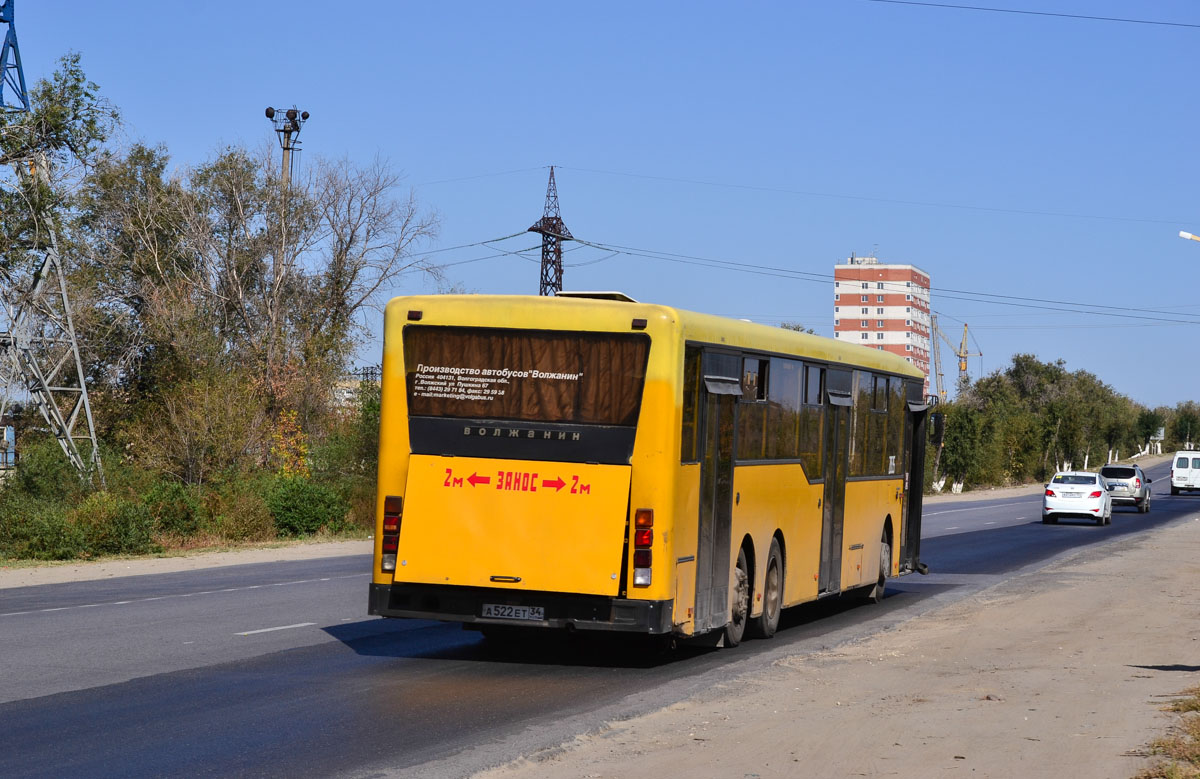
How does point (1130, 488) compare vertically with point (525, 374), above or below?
below

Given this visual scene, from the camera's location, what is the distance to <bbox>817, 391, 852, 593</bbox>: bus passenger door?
54.3 feet

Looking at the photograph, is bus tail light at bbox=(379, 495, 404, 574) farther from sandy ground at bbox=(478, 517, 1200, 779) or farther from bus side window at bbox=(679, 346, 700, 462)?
sandy ground at bbox=(478, 517, 1200, 779)

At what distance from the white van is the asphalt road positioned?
2336 inches

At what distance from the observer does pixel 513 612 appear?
12.2 meters

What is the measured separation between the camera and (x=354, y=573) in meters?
23.6

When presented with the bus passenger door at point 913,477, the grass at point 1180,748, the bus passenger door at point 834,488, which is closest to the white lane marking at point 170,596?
the bus passenger door at point 834,488

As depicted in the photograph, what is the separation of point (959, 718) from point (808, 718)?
3.34 ft

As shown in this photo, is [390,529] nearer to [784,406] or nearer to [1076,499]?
[784,406]

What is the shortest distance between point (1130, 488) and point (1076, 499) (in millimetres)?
11334

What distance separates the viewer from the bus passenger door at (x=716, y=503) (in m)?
12.8

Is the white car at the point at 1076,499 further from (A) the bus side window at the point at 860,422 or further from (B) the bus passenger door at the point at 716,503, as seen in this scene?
(B) the bus passenger door at the point at 716,503

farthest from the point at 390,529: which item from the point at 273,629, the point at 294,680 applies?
the point at 273,629

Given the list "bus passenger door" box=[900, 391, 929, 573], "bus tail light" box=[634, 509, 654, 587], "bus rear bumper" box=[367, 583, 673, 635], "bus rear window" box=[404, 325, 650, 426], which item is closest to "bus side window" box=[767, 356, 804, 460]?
"bus rear window" box=[404, 325, 650, 426]

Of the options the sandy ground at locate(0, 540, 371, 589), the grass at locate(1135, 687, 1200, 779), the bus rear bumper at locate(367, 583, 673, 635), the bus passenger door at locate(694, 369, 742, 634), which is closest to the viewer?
the grass at locate(1135, 687, 1200, 779)
